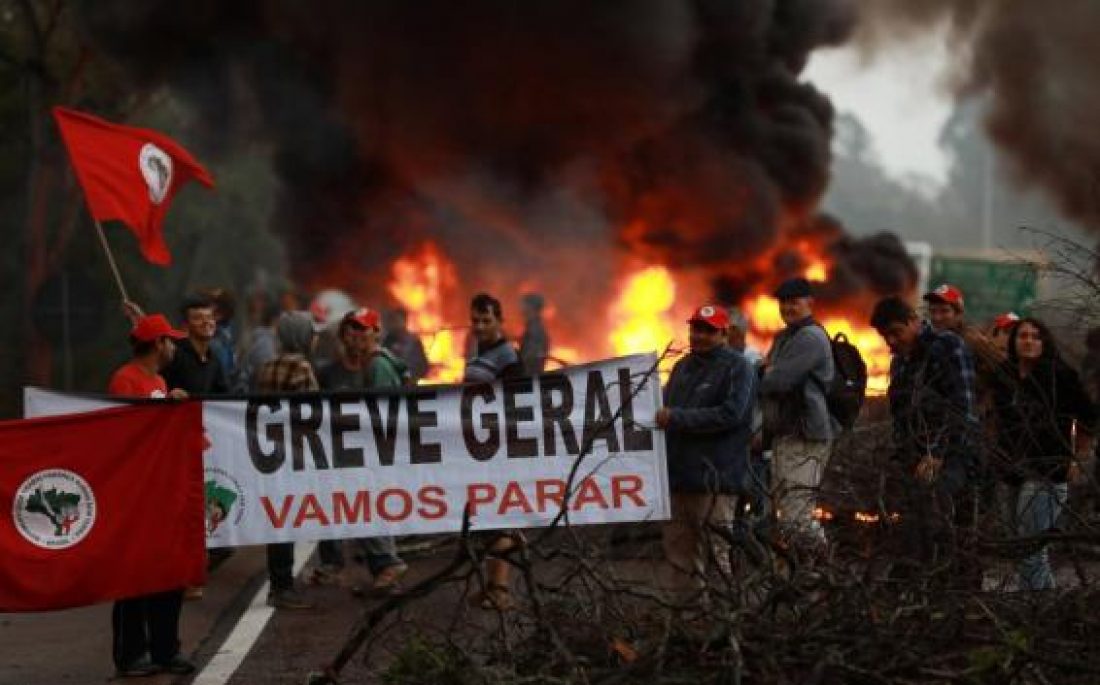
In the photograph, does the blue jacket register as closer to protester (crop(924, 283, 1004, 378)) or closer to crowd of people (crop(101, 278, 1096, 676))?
crowd of people (crop(101, 278, 1096, 676))

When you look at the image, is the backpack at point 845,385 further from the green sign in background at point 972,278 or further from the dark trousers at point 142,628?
the green sign in background at point 972,278

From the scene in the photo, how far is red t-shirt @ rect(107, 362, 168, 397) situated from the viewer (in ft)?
26.3

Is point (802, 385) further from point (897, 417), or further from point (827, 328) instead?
point (827, 328)

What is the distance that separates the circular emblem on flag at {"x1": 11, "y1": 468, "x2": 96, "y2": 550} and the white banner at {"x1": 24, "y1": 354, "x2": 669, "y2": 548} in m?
0.68

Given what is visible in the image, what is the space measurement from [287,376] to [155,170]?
5.33 feet

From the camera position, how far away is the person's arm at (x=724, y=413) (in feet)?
27.1

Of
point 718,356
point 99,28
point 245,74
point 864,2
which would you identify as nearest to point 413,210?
point 245,74

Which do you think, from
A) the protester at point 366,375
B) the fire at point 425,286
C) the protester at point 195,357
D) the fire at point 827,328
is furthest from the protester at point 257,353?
the fire at point 827,328

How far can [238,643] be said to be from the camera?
28.7 ft

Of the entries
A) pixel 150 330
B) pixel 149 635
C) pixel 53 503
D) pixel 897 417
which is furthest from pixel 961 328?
pixel 53 503

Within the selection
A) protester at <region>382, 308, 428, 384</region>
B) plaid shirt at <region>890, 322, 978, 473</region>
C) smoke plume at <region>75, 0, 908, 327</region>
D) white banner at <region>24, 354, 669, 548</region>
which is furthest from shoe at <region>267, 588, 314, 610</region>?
smoke plume at <region>75, 0, 908, 327</region>

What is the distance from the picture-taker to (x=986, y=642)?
5.62 metres

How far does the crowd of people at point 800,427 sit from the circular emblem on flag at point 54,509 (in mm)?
540

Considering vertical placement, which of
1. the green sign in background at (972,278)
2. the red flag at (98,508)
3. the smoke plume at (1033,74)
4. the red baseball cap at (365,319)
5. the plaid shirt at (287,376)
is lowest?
the red flag at (98,508)
